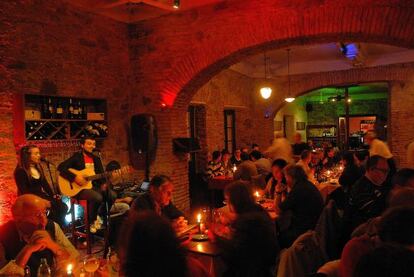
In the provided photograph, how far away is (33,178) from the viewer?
15.6ft

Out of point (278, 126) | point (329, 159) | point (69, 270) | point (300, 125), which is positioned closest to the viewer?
point (69, 270)

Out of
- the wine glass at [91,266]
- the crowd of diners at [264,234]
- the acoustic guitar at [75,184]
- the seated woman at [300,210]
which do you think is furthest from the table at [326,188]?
the wine glass at [91,266]

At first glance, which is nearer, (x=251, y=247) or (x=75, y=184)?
(x=251, y=247)

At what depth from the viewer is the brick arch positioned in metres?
5.19

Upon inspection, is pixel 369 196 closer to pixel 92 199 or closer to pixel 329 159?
pixel 92 199

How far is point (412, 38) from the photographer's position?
198 inches

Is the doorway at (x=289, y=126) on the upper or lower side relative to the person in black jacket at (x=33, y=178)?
upper

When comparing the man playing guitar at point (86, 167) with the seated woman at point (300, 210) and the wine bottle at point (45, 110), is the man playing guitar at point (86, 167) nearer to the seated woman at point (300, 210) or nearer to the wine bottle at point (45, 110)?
the wine bottle at point (45, 110)

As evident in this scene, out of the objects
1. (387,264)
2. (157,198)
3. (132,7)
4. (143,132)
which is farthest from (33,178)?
(387,264)

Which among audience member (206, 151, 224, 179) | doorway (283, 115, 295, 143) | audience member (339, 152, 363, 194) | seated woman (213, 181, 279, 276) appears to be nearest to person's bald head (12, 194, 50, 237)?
seated woman (213, 181, 279, 276)

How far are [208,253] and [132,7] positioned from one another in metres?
5.01

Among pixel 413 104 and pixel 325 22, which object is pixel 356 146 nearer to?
pixel 413 104

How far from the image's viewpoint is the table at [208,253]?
Answer: 3.08 meters

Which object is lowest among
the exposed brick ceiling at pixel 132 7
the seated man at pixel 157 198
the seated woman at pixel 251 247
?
the seated woman at pixel 251 247
